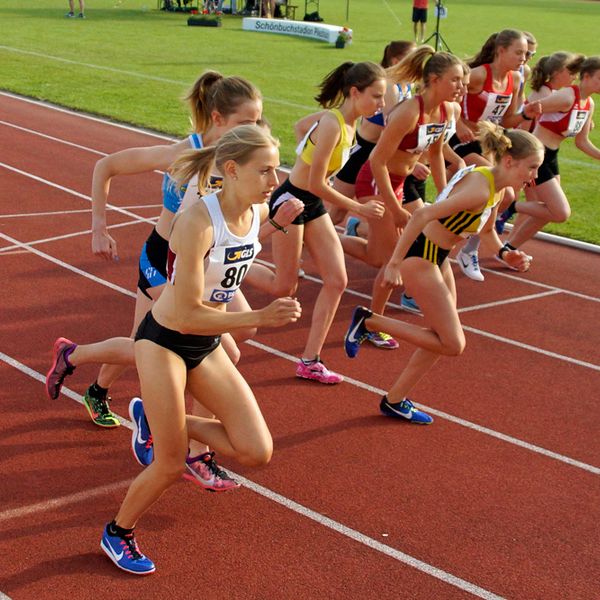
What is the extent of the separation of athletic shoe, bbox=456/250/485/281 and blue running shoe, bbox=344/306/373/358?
3144 mm

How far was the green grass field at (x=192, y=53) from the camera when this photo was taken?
55.5ft

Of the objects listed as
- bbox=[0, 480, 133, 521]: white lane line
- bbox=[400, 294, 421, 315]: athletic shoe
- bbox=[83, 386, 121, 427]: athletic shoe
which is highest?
bbox=[83, 386, 121, 427]: athletic shoe

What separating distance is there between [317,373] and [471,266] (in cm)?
325

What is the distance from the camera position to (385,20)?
3859 cm

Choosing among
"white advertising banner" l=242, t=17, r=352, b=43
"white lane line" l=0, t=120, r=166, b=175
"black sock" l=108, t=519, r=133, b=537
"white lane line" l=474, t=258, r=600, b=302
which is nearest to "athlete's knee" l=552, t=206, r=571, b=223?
"white lane line" l=474, t=258, r=600, b=302

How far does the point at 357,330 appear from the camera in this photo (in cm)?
663

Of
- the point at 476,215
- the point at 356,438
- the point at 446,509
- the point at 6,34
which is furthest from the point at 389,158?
the point at 6,34

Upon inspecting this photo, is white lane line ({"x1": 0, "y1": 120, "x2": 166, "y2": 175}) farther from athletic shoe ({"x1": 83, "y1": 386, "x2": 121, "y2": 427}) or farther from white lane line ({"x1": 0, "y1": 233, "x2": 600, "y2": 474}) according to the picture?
athletic shoe ({"x1": 83, "y1": 386, "x2": 121, "y2": 427})

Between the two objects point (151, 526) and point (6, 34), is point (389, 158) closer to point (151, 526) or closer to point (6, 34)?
point (151, 526)

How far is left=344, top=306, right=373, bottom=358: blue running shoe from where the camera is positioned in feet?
21.5

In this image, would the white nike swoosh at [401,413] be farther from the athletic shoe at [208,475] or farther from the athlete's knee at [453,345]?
the athletic shoe at [208,475]

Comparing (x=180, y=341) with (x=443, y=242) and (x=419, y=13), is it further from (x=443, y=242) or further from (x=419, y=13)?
(x=419, y=13)

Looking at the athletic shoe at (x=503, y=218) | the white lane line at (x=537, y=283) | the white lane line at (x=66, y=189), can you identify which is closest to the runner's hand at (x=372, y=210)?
the white lane line at (x=537, y=283)

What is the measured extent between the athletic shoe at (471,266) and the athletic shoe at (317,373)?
309cm
